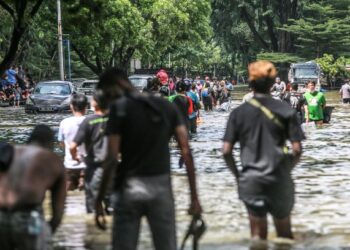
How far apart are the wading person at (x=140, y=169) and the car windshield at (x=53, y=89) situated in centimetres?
3127

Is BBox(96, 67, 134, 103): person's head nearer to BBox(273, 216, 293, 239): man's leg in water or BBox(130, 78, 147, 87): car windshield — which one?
BBox(273, 216, 293, 239): man's leg in water

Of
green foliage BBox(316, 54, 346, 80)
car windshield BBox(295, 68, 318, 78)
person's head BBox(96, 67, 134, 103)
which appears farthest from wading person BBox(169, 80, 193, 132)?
green foliage BBox(316, 54, 346, 80)

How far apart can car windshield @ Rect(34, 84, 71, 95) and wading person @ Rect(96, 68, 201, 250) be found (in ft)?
103

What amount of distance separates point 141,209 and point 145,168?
0.27 metres

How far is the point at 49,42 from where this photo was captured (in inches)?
2317

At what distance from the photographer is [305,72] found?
53.4 metres

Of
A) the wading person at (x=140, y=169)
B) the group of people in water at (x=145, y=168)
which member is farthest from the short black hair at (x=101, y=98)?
the wading person at (x=140, y=169)

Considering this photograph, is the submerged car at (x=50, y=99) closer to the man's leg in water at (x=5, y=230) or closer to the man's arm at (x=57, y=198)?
the man's arm at (x=57, y=198)

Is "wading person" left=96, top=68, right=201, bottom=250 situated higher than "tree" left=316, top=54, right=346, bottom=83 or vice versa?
"wading person" left=96, top=68, right=201, bottom=250

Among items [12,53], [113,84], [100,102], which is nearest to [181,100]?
[100,102]

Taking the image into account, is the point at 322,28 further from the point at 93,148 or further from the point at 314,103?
the point at 93,148

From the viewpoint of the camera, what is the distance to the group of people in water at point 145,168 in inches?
189

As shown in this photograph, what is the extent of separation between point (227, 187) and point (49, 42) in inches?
1879

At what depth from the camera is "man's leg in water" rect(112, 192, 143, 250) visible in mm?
5426
